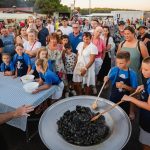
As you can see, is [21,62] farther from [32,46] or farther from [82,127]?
[82,127]

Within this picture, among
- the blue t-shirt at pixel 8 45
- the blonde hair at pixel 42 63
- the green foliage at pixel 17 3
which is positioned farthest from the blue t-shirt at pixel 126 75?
the green foliage at pixel 17 3

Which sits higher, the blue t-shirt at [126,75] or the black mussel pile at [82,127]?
the blue t-shirt at [126,75]

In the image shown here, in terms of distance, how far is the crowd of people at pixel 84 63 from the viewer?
302 centimetres

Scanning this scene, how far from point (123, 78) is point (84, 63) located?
5.60 ft

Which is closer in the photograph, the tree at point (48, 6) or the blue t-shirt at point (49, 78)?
the blue t-shirt at point (49, 78)

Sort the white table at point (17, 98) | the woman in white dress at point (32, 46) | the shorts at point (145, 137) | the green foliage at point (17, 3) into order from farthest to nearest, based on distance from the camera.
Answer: the green foliage at point (17, 3)
the woman in white dress at point (32, 46)
the white table at point (17, 98)
the shorts at point (145, 137)

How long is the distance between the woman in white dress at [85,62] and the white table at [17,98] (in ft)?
3.88

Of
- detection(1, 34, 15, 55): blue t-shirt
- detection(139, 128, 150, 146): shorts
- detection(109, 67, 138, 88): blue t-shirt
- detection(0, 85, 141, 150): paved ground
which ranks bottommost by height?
detection(0, 85, 141, 150): paved ground

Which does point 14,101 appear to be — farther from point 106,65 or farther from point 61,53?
point 106,65

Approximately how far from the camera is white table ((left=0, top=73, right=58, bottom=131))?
10.5 ft

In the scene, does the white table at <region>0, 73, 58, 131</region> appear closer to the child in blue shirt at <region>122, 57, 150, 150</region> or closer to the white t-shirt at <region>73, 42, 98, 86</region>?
the white t-shirt at <region>73, 42, 98, 86</region>

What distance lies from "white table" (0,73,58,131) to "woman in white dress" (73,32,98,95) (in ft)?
3.88

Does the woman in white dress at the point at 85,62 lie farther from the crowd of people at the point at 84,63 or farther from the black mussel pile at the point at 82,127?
the black mussel pile at the point at 82,127

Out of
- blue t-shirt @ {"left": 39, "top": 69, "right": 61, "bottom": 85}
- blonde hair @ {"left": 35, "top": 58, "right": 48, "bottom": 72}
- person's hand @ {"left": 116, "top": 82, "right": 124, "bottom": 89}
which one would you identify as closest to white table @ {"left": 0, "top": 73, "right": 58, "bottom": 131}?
blue t-shirt @ {"left": 39, "top": 69, "right": 61, "bottom": 85}
